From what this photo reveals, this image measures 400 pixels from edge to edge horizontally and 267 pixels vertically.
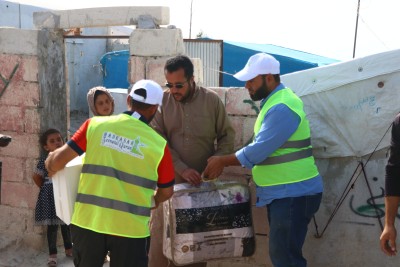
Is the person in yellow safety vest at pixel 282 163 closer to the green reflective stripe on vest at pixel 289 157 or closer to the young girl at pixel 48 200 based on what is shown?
the green reflective stripe on vest at pixel 289 157

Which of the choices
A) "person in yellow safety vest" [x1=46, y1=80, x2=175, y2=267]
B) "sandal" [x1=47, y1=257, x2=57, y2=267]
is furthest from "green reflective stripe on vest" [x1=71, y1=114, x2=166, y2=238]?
"sandal" [x1=47, y1=257, x2=57, y2=267]

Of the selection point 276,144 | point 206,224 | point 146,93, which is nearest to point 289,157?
point 276,144

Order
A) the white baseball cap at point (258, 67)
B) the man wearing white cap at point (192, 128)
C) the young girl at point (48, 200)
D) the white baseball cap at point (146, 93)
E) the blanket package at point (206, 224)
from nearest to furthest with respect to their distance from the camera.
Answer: the white baseball cap at point (146, 93)
the white baseball cap at point (258, 67)
the blanket package at point (206, 224)
the man wearing white cap at point (192, 128)
the young girl at point (48, 200)

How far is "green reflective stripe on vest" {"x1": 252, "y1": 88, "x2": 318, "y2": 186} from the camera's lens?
128 inches

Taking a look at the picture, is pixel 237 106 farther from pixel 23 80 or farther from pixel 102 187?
pixel 23 80

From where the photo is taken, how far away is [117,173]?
9.36 feet

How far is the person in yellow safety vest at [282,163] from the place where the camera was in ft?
10.4

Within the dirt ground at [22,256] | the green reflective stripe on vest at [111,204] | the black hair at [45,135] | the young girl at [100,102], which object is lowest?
the dirt ground at [22,256]

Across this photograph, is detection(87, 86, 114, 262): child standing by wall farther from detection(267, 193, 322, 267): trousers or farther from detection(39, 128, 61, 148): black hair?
detection(267, 193, 322, 267): trousers

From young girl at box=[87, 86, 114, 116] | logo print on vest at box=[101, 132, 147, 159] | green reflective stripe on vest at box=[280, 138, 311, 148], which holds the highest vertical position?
young girl at box=[87, 86, 114, 116]

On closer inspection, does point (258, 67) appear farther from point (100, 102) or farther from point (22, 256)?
point (22, 256)

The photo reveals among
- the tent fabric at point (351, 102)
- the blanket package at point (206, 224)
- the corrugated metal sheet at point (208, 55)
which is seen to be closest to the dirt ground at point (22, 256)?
the blanket package at point (206, 224)

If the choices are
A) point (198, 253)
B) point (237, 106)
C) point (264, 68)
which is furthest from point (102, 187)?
point (237, 106)

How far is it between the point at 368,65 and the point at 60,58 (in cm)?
303
